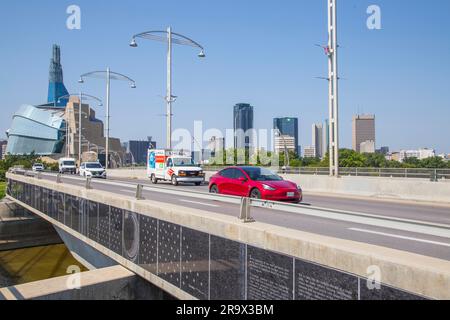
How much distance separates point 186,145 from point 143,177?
8.09m

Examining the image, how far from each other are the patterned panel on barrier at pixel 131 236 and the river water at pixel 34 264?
10680mm

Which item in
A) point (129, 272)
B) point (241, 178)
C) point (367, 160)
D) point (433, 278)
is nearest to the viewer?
point (433, 278)

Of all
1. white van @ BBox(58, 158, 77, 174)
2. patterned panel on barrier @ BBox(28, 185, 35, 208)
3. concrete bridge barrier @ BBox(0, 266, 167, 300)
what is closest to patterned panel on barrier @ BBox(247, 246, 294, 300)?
concrete bridge barrier @ BBox(0, 266, 167, 300)

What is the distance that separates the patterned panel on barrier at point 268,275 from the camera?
16.6ft

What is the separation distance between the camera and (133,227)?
983cm

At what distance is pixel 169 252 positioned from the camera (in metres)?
7.91

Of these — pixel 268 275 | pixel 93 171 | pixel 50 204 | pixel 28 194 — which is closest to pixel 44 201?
pixel 50 204

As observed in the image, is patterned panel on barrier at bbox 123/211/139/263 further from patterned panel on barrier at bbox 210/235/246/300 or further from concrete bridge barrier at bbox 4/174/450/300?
patterned panel on barrier at bbox 210/235/246/300

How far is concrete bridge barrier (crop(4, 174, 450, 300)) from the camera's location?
12.8 feet

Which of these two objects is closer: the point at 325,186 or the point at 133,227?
the point at 133,227

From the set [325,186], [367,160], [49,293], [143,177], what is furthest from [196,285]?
[367,160]

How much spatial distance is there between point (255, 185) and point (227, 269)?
28.1 feet

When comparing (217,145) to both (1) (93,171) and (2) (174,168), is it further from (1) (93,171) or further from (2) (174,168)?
(2) (174,168)

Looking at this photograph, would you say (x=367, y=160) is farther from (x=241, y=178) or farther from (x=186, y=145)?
(x=241, y=178)
